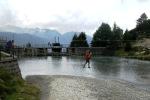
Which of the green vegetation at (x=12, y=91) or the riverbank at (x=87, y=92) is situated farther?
the riverbank at (x=87, y=92)

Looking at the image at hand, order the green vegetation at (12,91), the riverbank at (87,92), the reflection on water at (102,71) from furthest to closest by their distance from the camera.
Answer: the reflection on water at (102,71) < the riverbank at (87,92) < the green vegetation at (12,91)

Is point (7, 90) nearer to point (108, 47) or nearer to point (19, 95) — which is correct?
point (19, 95)

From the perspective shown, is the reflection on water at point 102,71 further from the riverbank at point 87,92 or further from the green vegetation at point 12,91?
the green vegetation at point 12,91

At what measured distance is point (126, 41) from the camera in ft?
626

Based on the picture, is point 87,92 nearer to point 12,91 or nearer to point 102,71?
point 12,91

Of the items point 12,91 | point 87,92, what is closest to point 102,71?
point 87,92

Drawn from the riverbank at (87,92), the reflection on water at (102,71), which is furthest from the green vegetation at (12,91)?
the reflection on water at (102,71)

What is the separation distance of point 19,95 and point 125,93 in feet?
41.8

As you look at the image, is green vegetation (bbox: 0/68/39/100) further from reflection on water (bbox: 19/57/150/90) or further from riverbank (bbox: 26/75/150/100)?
reflection on water (bbox: 19/57/150/90)

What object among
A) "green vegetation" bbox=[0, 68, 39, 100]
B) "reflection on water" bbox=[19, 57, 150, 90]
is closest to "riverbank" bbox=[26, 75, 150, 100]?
"green vegetation" bbox=[0, 68, 39, 100]

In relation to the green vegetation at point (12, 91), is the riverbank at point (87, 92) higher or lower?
lower

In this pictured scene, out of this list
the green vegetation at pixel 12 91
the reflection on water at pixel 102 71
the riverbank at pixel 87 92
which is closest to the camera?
the green vegetation at pixel 12 91

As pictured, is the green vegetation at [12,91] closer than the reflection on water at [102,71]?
Yes

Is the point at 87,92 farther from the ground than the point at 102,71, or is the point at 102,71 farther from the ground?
the point at 102,71
